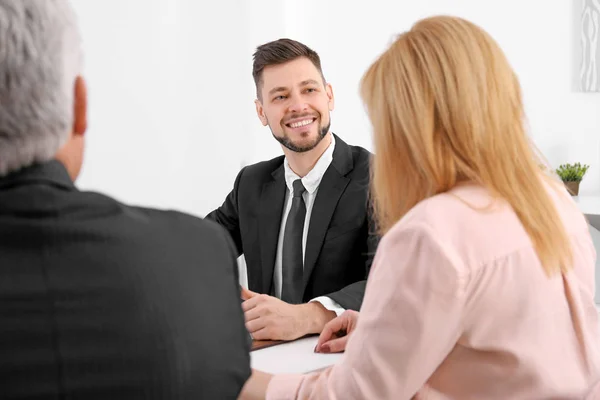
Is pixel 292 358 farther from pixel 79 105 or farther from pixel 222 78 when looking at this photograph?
pixel 222 78

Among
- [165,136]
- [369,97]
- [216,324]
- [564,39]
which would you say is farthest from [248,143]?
[216,324]

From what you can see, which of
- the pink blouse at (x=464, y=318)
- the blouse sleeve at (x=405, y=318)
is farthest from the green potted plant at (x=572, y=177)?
the blouse sleeve at (x=405, y=318)

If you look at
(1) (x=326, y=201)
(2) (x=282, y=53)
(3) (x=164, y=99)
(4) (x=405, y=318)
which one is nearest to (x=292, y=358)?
(4) (x=405, y=318)

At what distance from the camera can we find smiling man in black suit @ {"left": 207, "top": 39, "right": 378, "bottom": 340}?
2.18 m

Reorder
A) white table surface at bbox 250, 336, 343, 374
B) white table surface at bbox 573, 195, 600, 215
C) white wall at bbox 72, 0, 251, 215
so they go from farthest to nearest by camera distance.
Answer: white table surface at bbox 573, 195, 600, 215, white wall at bbox 72, 0, 251, 215, white table surface at bbox 250, 336, 343, 374

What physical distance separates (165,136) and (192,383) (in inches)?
101

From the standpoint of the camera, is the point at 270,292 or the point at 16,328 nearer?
the point at 16,328

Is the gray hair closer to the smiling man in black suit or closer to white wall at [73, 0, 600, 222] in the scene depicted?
the smiling man in black suit

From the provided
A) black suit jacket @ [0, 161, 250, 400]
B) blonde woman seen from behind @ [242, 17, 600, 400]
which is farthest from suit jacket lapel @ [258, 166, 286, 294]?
black suit jacket @ [0, 161, 250, 400]

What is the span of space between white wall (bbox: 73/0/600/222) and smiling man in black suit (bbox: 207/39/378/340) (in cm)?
63

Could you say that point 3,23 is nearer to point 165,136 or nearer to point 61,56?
point 61,56

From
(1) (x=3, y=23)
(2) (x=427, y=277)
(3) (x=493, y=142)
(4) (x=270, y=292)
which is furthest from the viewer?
(4) (x=270, y=292)

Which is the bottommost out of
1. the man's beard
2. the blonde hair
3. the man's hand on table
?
the man's hand on table

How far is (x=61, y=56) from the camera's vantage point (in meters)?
0.76
